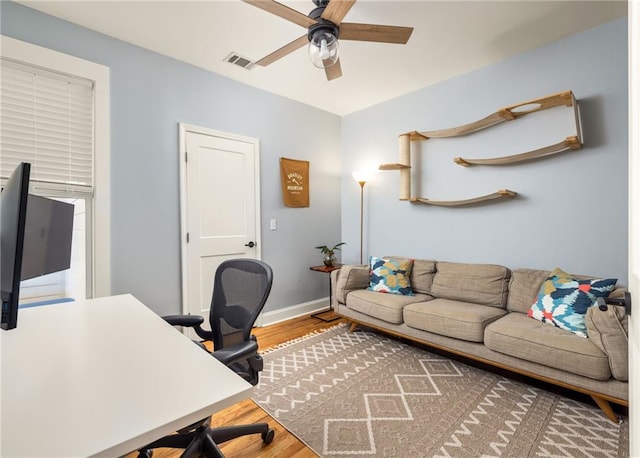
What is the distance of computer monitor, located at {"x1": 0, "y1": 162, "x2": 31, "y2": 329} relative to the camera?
0.89 m

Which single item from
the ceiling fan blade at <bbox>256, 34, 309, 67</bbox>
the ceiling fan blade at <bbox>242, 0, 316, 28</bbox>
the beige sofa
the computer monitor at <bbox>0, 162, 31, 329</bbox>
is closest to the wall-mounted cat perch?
Answer: the beige sofa

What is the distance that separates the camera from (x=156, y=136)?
2824 mm

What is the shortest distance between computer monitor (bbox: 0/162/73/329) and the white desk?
20 cm

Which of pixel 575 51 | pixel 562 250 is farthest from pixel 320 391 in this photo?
pixel 575 51

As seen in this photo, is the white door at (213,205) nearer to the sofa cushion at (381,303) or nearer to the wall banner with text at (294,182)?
the wall banner with text at (294,182)

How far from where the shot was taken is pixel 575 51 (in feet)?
8.41

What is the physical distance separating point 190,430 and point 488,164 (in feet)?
10.3

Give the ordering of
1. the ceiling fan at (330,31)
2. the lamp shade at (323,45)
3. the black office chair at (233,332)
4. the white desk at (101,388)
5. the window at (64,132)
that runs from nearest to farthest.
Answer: the white desk at (101,388) → the black office chair at (233,332) → the ceiling fan at (330,31) → the lamp shade at (323,45) → the window at (64,132)

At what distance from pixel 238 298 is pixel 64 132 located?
2.01m

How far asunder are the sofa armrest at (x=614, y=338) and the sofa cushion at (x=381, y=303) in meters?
1.33

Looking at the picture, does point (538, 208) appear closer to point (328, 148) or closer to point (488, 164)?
point (488, 164)

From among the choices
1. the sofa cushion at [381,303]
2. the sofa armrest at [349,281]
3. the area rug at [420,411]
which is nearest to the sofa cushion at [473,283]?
the sofa cushion at [381,303]

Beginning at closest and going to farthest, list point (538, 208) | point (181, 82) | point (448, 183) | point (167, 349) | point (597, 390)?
point (167, 349) → point (597, 390) → point (538, 208) → point (181, 82) → point (448, 183)

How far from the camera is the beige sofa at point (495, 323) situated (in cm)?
180
